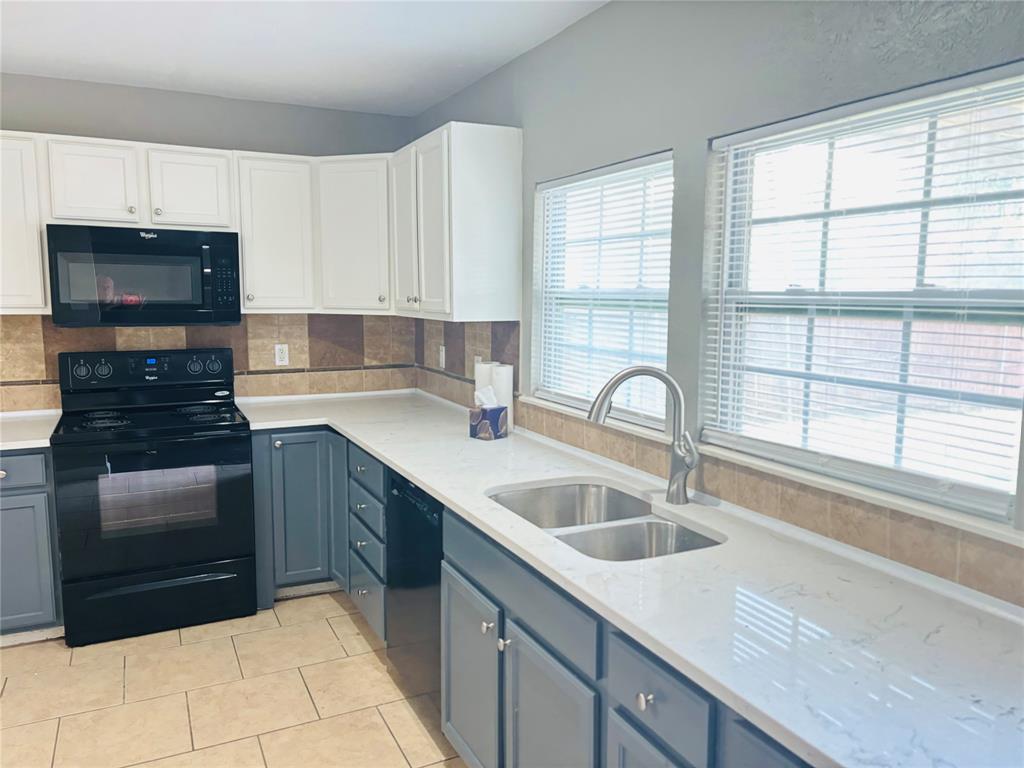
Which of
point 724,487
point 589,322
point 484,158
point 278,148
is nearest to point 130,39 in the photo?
point 278,148

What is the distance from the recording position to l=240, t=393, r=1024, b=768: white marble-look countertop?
106 cm

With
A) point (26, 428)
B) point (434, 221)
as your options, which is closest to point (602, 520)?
point (434, 221)

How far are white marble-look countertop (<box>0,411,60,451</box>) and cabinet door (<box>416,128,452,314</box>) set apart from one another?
164 centimetres

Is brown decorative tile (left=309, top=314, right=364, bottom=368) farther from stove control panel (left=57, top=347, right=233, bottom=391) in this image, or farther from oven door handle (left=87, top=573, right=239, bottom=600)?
oven door handle (left=87, top=573, right=239, bottom=600)

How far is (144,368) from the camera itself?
355 centimetres

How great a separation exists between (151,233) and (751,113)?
260 cm

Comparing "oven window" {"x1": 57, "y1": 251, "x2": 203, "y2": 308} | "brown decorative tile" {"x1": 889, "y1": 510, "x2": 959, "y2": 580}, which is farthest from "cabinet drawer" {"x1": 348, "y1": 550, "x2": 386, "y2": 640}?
"brown decorative tile" {"x1": 889, "y1": 510, "x2": 959, "y2": 580}

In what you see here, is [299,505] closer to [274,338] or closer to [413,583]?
[274,338]

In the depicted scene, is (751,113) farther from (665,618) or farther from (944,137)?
(665,618)

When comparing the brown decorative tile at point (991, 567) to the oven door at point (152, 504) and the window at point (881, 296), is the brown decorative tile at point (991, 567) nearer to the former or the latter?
the window at point (881, 296)

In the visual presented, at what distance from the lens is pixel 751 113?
192 cm

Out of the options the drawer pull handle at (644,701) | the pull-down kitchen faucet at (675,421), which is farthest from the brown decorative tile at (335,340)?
the drawer pull handle at (644,701)

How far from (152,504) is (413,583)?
4.37 feet

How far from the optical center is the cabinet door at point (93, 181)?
3.17 m
